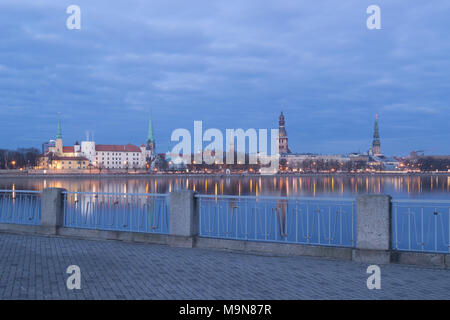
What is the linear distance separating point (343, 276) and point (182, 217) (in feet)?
16.3

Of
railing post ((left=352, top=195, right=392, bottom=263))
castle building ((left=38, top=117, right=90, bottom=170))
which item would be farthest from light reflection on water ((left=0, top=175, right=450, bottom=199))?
castle building ((left=38, top=117, right=90, bottom=170))

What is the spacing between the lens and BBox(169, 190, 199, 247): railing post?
12.0m

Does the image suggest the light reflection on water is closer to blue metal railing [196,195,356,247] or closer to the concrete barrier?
blue metal railing [196,195,356,247]

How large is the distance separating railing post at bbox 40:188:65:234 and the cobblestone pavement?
242cm

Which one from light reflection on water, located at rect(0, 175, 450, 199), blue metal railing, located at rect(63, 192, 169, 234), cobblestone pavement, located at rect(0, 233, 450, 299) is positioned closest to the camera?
cobblestone pavement, located at rect(0, 233, 450, 299)

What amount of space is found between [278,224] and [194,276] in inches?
715

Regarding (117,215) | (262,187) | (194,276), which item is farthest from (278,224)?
(262,187)

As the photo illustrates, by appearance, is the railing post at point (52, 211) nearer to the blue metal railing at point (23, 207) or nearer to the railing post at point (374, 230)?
the blue metal railing at point (23, 207)

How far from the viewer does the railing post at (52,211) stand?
46.0 feet

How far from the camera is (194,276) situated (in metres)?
8.52

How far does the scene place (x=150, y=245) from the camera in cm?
1227

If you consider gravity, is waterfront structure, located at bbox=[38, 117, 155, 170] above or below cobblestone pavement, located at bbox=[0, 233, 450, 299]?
above

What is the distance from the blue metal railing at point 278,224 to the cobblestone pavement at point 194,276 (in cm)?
107
